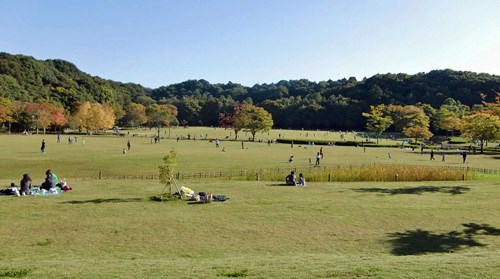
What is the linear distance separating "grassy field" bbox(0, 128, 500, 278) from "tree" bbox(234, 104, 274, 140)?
2407 inches

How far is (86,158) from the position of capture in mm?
41188

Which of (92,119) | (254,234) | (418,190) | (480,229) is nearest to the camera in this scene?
(254,234)

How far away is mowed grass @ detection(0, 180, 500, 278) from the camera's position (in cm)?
1041

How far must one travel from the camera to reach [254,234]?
1571cm

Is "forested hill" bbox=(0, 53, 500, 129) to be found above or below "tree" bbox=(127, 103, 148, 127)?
above

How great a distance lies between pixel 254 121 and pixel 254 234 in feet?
237

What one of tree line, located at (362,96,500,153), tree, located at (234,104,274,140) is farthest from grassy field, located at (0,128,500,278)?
tree, located at (234,104,274,140)

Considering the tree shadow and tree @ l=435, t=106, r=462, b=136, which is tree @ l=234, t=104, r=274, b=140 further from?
the tree shadow

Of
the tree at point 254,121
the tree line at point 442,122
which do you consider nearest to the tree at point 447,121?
the tree line at point 442,122

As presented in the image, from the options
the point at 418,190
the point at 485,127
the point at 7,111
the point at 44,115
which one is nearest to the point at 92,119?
the point at 44,115

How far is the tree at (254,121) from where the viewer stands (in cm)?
8750

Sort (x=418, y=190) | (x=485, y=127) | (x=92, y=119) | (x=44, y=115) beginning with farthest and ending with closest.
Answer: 1. (x=92, y=119)
2. (x=44, y=115)
3. (x=485, y=127)
4. (x=418, y=190)

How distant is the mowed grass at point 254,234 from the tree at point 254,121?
62741 mm

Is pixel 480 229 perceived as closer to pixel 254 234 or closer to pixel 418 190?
pixel 418 190
